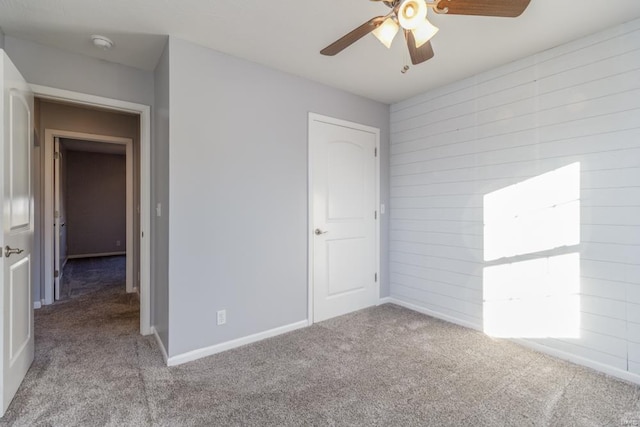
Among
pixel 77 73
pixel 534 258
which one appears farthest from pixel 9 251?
pixel 534 258

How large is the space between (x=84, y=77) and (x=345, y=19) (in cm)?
216

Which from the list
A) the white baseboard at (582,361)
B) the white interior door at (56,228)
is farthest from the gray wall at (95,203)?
the white baseboard at (582,361)

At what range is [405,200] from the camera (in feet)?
11.8

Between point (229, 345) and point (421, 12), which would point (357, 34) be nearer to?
point (421, 12)

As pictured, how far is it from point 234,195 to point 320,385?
61.8 inches

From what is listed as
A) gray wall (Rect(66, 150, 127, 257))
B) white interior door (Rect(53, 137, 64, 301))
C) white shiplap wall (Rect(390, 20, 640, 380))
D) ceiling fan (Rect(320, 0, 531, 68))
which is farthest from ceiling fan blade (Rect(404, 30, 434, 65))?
gray wall (Rect(66, 150, 127, 257))

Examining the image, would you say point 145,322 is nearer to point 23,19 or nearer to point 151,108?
point 151,108

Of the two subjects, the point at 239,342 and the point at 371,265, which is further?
the point at 371,265

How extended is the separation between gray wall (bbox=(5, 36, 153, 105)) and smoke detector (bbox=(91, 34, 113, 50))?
28 centimetres

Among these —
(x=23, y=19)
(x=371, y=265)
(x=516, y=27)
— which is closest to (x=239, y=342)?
(x=371, y=265)

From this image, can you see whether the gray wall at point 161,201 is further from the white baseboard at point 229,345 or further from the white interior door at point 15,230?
the white interior door at point 15,230

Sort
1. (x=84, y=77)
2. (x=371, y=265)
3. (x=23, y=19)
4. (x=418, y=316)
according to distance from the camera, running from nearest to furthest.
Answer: (x=23, y=19) < (x=84, y=77) < (x=418, y=316) < (x=371, y=265)

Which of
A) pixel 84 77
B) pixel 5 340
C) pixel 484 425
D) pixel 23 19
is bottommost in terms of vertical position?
pixel 484 425

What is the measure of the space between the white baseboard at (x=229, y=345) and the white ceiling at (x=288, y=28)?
2.38 m
